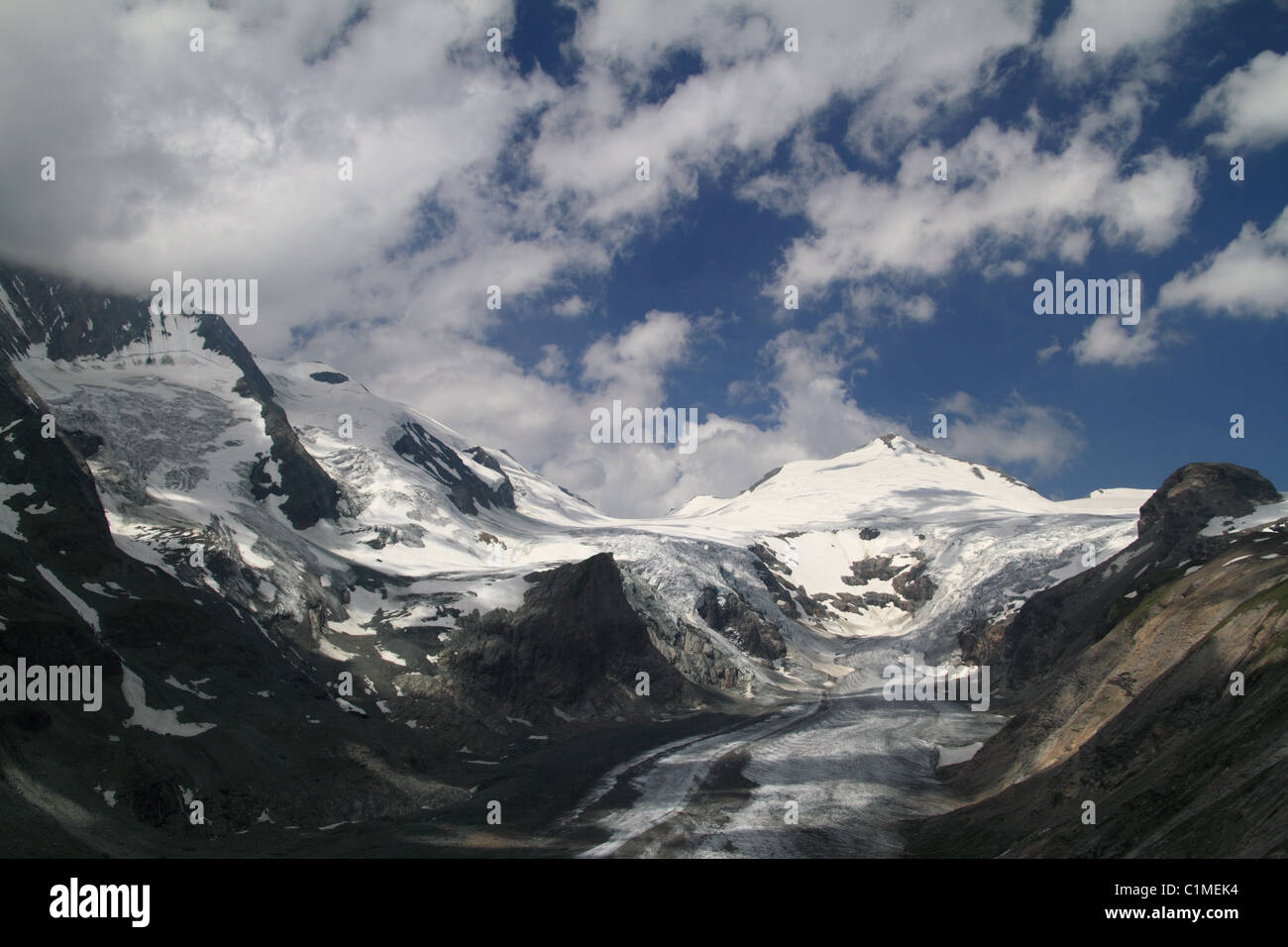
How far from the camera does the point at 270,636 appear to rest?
321 feet

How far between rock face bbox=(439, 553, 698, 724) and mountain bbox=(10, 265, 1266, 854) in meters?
0.40

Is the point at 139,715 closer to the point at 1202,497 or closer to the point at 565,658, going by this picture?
the point at 565,658

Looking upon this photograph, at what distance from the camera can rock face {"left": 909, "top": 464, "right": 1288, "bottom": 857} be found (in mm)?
28422

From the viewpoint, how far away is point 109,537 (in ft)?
257

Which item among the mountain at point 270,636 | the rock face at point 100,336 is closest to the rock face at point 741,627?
the mountain at point 270,636

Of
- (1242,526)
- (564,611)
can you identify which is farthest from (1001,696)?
(564,611)

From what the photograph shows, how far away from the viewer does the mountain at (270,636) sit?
54.7 meters

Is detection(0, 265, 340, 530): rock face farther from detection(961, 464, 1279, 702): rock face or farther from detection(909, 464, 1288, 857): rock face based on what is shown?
detection(961, 464, 1279, 702): rock face

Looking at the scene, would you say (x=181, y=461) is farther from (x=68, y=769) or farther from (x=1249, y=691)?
(x=1249, y=691)

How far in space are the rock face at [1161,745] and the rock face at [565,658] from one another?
184 feet

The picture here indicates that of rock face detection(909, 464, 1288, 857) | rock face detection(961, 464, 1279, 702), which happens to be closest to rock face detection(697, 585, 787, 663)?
rock face detection(961, 464, 1279, 702)

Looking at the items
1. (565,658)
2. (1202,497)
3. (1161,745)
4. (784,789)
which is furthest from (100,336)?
(1202,497)

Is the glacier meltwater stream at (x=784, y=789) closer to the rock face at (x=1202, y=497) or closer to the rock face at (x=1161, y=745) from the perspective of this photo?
the rock face at (x=1161, y=745)
